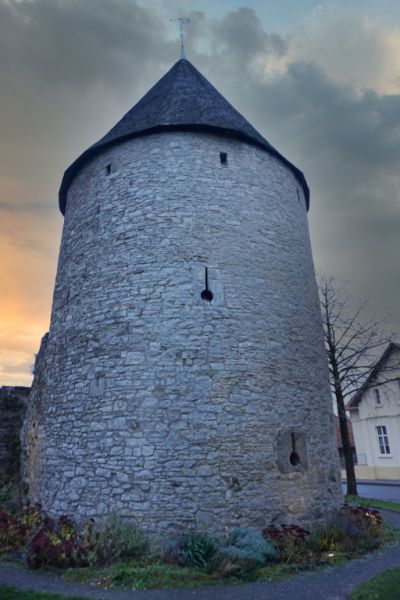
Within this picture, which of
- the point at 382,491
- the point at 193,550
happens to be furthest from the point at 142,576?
the point at 382,491

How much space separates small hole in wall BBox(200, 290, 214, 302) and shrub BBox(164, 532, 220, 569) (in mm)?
4067

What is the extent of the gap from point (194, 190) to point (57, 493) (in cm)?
660

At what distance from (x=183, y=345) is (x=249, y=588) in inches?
153

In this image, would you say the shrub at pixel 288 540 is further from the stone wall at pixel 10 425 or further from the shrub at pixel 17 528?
the stone wall at pixel 10 425

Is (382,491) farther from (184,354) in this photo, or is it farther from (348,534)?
(184,354)

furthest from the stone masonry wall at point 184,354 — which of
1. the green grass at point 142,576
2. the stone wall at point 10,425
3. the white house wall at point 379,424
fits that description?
the white house wall at point 379,424

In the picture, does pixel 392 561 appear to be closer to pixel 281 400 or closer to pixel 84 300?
pixel 281 400

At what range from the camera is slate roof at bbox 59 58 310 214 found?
980cm

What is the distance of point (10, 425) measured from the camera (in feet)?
37.8

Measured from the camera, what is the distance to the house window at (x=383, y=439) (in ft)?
79.4

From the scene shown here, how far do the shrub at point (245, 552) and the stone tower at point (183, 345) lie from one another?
10.8 inches

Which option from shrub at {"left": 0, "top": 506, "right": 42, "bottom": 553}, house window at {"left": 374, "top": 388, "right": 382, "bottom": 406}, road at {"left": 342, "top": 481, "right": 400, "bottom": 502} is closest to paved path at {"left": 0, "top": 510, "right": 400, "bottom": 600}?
shrub at {"left": 0, "top": 506, "right": 42, "bottom": 553}

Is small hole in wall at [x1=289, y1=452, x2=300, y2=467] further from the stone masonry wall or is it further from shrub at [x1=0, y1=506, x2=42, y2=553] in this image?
shrub at [x1=0, y1=506, x2=42, y2=553]

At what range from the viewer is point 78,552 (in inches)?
257
